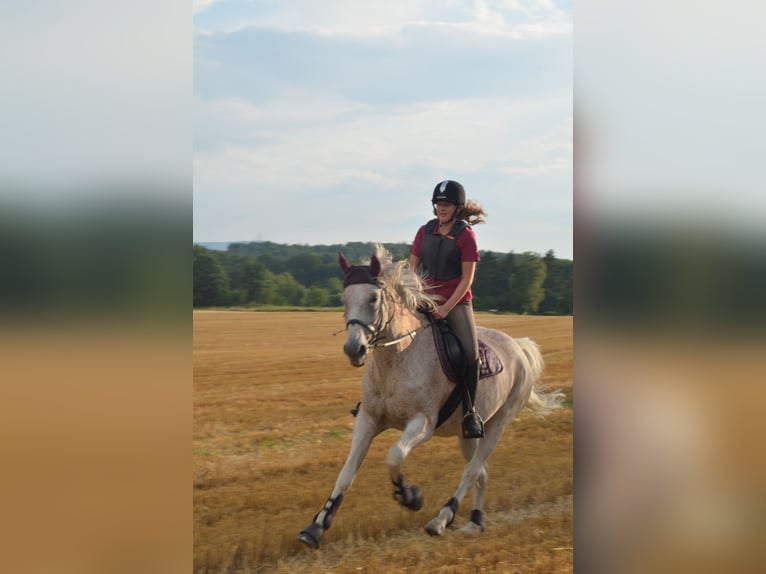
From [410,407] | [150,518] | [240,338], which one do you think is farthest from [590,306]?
[240,338]

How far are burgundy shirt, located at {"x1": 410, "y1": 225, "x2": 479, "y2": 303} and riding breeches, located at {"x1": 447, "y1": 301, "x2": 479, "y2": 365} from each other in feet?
0.33

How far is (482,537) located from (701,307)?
204 inches

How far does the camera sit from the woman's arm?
577 centimetres

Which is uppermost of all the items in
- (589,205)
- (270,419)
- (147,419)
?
(589,205)

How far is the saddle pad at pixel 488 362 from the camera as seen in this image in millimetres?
6293

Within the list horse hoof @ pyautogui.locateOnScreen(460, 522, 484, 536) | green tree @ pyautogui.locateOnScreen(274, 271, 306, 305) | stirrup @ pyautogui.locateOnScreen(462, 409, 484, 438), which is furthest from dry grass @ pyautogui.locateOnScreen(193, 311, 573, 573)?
green tree @ pyautogui.locateOnScreen(274, 271, 306, 305)

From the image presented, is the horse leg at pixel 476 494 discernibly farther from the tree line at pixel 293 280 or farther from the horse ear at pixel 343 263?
the tree line at pixel 293 280

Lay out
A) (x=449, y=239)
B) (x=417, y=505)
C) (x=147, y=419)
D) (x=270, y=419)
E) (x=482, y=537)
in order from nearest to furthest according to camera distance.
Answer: (x=147, y=419) < (x=417, y=505) < (x=449, y=239) < (x=482, y=537) < (x=270, y=419)

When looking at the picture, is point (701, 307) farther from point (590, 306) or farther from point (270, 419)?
point (270, 419)

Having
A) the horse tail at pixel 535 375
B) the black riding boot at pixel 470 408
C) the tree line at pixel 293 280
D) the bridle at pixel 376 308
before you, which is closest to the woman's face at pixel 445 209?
the bridle at pixel 376 308

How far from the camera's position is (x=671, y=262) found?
5.62 feet

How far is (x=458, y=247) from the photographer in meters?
5.85

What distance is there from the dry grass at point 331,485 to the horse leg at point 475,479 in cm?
23

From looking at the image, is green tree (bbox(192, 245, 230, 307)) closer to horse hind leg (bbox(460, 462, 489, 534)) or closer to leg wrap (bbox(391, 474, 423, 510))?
horse hind leg (bbox(460, 462, 489, 534))
